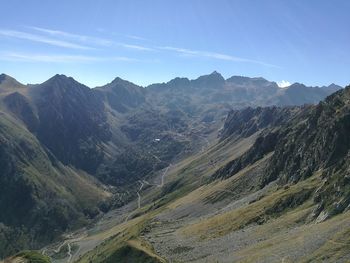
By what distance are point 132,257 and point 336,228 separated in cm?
7847

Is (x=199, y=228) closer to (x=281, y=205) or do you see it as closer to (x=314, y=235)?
(x=281, y=205)

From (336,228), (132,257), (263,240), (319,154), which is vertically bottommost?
(132,257)

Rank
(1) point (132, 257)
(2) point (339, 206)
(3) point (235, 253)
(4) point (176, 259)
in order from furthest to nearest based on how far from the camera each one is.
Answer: (1) point (132, 257)
(4) point (176, 259)
(3) point (235, 253)
(2) point (339, 206)

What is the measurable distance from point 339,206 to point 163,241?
78332 millimetres

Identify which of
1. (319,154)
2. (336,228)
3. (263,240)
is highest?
(319,154)

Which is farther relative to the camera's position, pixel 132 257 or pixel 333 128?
pixel 333 128

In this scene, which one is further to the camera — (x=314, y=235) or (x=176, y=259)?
(x=176, y=259)

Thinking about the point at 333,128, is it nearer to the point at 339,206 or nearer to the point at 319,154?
the point at 319,154

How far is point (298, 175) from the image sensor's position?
19162 centimetres

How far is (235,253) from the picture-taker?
12825 cm

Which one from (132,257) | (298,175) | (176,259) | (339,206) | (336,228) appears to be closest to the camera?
(336,228)

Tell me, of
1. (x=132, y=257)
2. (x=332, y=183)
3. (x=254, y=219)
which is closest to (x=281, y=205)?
(x=254, y=219)

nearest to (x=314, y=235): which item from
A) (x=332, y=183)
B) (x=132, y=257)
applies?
(x=332, y=183)

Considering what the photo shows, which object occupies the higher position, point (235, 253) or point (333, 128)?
point (333, 128)
